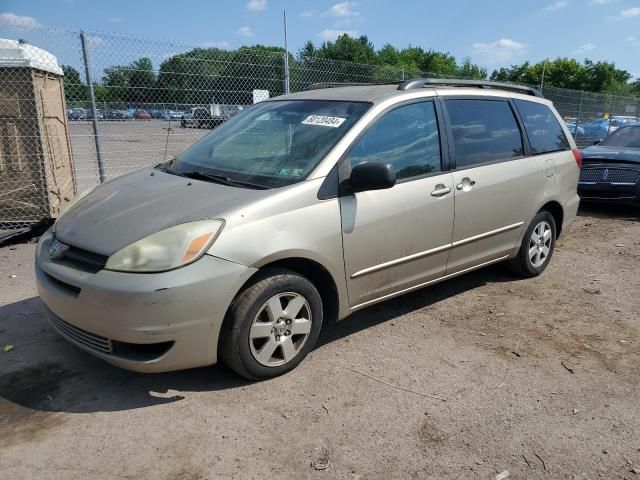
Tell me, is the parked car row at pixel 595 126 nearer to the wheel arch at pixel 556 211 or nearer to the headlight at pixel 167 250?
the wheel arch at pixel 556 211

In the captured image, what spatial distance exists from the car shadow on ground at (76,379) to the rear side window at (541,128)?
2.47 metres

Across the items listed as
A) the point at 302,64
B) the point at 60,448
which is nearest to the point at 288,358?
the point at 60,448

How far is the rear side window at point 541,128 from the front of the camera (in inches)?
189

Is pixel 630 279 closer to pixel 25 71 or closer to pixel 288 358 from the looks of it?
pixel 288 358

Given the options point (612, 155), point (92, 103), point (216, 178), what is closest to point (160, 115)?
point (92, 103)

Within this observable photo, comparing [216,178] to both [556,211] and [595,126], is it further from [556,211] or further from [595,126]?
[595,126]

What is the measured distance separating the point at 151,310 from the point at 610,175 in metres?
8.00

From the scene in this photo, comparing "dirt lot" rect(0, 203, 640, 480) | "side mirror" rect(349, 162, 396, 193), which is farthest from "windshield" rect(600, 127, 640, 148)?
"side mirror" rect(349, 162, 396, 193)

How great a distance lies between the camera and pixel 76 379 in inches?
125

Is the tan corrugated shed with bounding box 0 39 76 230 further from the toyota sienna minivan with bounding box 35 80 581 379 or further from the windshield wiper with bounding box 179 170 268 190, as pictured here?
the windshield wiper with bounding box 179 170 268 190

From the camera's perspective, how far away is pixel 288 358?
10.5ft

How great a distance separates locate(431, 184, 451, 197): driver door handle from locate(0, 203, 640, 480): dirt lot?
1.02 m

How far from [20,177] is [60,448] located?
15.7ft

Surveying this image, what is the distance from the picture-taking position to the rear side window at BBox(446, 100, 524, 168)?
4.09 m
